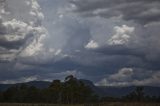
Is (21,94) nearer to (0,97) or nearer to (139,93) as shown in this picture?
(0,97)

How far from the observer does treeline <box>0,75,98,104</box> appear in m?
158

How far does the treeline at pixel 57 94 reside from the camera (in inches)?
6201

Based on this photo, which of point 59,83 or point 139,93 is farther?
point 139,93

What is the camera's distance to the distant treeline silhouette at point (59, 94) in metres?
158

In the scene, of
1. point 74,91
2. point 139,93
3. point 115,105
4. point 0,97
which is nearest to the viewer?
point 115,105

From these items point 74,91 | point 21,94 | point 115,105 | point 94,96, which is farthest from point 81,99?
point 115,105

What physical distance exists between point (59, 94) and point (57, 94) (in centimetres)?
95

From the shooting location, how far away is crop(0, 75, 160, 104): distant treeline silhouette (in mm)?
157750

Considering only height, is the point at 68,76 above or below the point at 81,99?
above

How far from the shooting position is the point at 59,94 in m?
165

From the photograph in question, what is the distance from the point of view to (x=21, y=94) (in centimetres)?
17938

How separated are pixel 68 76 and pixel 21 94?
33784 millimetres

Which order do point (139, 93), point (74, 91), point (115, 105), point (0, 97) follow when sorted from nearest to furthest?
point (115, 105) < point (74, 91) < point (0, 97) < point (139, 93)

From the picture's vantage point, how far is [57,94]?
165375 millimetres
